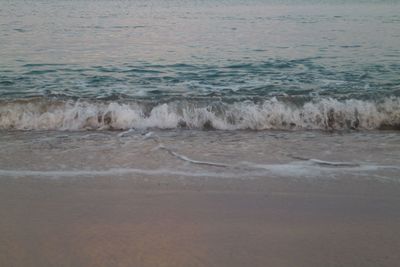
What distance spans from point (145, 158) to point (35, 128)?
292 centimetres

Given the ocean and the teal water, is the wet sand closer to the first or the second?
the ocean

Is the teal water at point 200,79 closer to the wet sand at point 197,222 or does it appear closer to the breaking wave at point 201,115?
the breaking wave at point 201,115

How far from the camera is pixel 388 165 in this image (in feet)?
16.6

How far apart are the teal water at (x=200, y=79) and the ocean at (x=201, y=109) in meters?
0.03

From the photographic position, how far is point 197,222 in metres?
3.62

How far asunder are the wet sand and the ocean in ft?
1.52

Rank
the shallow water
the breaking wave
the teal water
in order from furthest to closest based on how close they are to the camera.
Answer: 1. the teal water
2. the breaking wave
3. the shallow water

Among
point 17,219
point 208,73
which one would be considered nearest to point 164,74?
point 208,73

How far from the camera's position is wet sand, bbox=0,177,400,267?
9.95ft

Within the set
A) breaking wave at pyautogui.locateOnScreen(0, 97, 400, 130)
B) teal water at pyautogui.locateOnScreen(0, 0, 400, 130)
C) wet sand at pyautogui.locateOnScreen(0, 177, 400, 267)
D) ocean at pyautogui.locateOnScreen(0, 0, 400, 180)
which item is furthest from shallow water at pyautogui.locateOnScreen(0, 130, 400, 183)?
teal water at pyautogui.locateOnScreen(0, 0, 400, 130)

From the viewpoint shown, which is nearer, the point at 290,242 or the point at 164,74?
the point at 290,242

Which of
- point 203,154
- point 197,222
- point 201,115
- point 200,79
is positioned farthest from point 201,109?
point 197,222

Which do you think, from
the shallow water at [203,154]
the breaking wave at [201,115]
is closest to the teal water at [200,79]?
the breaking wave at [201,115]

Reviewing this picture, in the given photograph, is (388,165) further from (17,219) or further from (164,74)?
(164,74)
